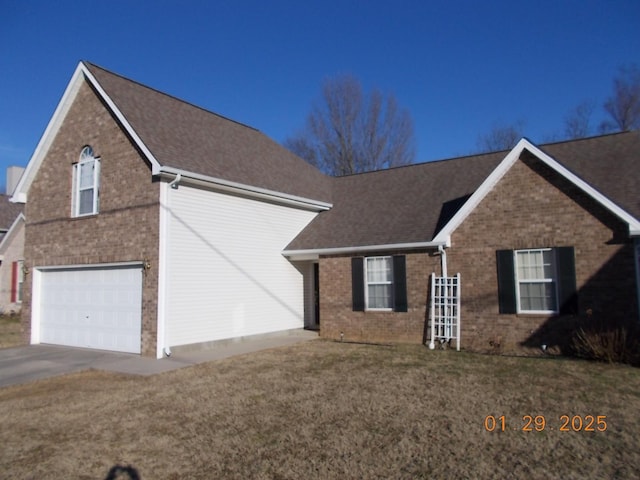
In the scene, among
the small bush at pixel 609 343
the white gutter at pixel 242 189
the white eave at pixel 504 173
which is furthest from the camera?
the white gutter at pixel 242 189

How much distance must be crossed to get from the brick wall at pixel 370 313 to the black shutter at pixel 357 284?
0.50 ft

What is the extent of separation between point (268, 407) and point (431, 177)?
39.0 ft

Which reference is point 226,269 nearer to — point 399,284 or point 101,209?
point 101,209

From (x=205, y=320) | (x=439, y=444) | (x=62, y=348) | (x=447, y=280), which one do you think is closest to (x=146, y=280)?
(x=205, y=320)

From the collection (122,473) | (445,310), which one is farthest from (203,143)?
(122,473)

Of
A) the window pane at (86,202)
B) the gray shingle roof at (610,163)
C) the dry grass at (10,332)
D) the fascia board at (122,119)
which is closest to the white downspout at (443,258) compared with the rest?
the gray shingle roof at (610,163)

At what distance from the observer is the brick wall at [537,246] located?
1096 centimetres

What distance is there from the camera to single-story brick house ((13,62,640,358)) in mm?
11758

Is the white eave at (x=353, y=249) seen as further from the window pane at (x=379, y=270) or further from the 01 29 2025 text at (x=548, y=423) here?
the 01 29 2025 text at (x=548, y=423)

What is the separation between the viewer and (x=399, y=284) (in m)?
13.9

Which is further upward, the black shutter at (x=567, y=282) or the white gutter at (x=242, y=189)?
the white gutter at (x=242, y=189)

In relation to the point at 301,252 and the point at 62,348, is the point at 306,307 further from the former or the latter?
the point at 62,348

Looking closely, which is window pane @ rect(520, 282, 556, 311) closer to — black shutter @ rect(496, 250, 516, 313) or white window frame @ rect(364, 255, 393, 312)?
black shutter @ rect(496, 250, 516, 313)

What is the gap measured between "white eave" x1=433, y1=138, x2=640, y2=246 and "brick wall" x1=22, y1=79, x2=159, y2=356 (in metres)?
7.60
